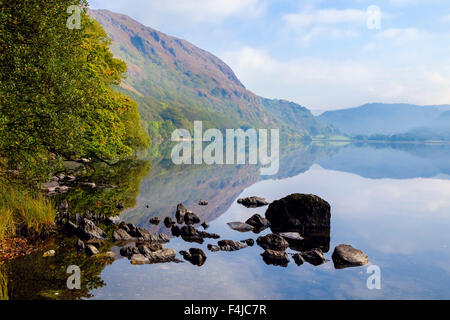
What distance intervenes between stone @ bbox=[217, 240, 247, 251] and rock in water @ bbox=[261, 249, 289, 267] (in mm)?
2230

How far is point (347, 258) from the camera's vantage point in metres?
19.7

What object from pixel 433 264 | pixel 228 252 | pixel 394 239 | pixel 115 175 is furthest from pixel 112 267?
pixel 115 175

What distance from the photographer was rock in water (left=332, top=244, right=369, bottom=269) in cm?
1934

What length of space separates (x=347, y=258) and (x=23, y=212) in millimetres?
19118

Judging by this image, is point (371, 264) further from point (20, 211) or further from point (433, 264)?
point (20, 211)

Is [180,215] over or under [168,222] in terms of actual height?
over

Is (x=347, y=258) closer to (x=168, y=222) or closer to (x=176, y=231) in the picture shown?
(x=176, y=231)

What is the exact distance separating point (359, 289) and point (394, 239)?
1207 centimetres

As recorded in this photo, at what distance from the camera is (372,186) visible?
57.6 meters

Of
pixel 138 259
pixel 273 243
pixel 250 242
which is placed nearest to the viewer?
pixel 138 259

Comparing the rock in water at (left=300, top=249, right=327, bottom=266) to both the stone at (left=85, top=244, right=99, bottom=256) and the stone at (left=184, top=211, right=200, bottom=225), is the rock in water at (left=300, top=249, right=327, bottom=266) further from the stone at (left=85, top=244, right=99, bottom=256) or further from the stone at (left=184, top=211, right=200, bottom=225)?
the stone at (left=85, top=244, right=99, bottom=256)

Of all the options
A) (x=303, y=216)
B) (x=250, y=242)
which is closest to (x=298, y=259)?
(x=250, y=242)

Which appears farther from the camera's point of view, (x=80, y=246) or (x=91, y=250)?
(x=80, y=246)

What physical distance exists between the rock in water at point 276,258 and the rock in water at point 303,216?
6621mm
